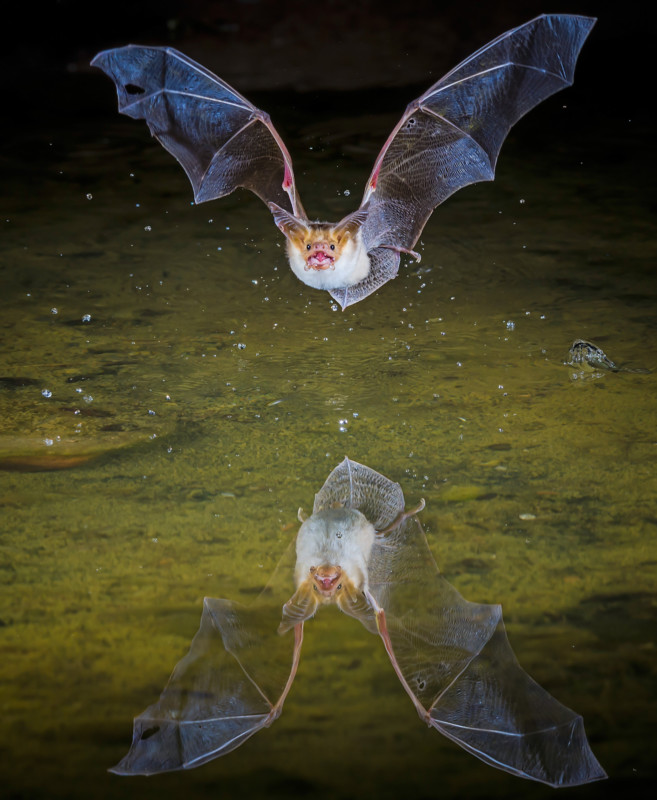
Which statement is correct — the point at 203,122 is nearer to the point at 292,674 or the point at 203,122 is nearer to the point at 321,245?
the point at 321,245

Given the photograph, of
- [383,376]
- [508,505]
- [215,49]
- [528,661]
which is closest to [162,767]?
[528,661]

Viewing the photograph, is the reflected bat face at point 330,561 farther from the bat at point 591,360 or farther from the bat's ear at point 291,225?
the bat at point 591,360

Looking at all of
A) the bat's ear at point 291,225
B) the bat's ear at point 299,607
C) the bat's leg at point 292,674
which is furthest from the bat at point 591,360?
the bat's leg at point 292,674

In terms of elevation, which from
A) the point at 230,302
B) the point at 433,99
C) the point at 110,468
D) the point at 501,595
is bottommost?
the point at 230,302

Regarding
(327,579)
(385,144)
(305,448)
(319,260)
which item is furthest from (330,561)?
(385,144)

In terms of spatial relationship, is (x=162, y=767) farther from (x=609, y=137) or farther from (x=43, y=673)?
(x=609, y=137)

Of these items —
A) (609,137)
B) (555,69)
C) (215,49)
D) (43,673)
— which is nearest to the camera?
(43,673)

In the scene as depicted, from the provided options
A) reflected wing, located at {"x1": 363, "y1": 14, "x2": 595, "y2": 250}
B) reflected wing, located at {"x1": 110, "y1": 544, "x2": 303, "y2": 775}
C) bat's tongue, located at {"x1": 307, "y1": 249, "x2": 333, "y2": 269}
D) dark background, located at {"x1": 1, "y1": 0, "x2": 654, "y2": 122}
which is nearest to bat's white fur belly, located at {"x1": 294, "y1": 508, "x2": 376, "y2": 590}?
reflected wing, located at {"x1": 110, "y1": 544, "x2": 303, "y2": 775}

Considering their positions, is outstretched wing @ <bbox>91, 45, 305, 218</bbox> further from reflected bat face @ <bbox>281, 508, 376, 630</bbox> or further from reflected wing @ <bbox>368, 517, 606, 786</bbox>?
reflected wing @ <bbox>368, 517, 606, 786</bbox>
